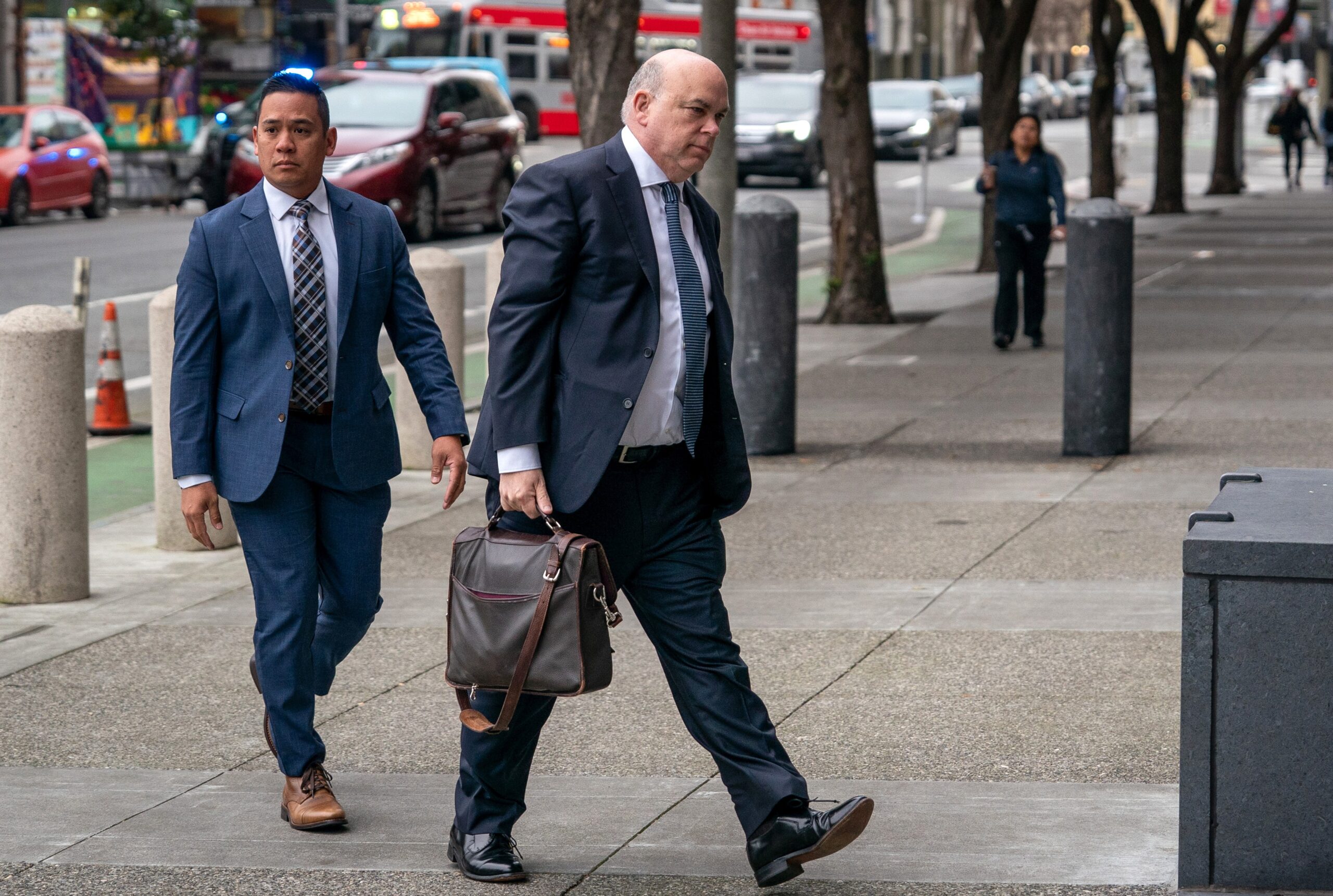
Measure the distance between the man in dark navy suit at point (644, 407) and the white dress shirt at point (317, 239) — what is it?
644 mm

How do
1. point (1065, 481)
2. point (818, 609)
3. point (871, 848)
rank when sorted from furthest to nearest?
point (1065, 481), point (818, 609), point (871, 848)

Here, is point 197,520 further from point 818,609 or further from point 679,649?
point 818,609

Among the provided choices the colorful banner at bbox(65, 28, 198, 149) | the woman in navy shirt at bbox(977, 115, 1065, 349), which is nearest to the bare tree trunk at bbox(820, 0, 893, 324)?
the woman in navy shirt at bbox(977, 115, 1065, 349)

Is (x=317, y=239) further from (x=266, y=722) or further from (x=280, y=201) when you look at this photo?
(x=266, y=722)

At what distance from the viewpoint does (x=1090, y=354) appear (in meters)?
9.56

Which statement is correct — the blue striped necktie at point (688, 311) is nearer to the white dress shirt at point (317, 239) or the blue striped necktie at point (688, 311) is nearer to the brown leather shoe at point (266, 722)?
the white dress shirt at point (317, 239)

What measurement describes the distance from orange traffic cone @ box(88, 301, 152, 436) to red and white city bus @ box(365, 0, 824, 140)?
2789cm

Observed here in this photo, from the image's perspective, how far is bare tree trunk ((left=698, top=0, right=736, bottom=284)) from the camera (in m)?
10.9

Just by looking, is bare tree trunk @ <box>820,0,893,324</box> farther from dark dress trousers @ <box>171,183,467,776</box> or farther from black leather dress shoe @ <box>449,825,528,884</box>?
black leather dress shoe @ <box>449,825,528,884</box>

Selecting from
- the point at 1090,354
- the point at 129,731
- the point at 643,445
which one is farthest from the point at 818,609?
the point at 1090,354

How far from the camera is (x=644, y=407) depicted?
13.2 ft

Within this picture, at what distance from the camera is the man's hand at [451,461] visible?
4.51 meters

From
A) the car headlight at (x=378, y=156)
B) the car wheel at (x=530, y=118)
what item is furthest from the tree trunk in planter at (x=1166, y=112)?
the car wheel at (x=530, y=118)

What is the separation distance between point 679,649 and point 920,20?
7931 cm
